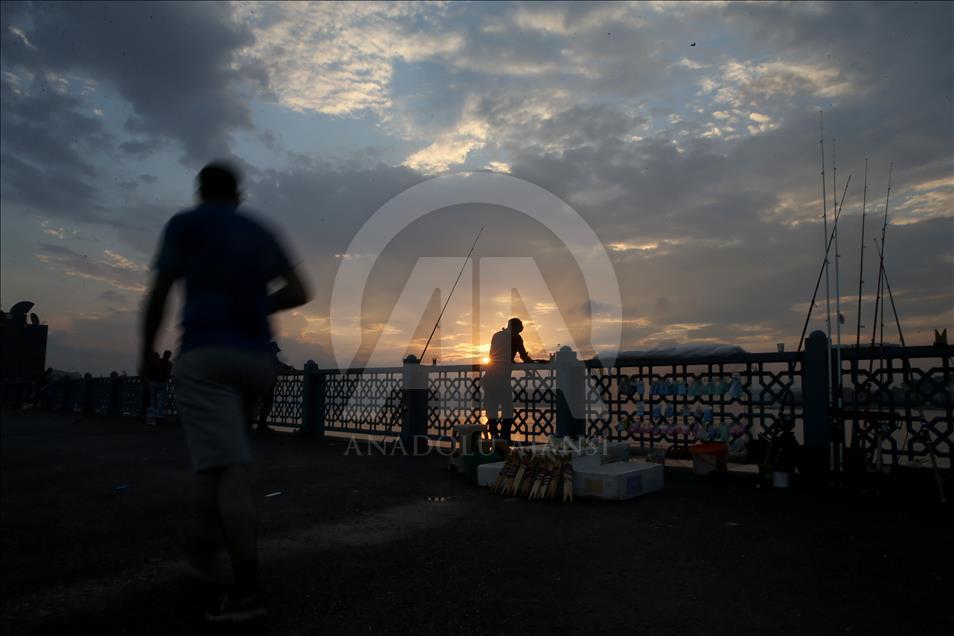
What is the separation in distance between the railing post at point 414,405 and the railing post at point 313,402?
388 cm

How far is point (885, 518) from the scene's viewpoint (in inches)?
224

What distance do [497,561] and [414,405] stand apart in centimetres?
829

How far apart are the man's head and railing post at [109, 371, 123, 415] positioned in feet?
80.9

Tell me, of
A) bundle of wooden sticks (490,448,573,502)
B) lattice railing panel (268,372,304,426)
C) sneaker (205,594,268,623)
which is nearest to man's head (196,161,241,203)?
sneaker (205,594,268,623)

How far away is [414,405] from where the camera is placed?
12.4m

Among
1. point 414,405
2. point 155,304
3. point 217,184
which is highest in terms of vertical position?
point 217,184

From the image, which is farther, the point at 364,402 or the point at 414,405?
the point at 364,402

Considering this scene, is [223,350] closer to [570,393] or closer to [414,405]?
[570,393]

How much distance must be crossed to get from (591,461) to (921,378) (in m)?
Result: 3.96

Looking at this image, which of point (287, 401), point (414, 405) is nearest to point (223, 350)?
point (414, 405)

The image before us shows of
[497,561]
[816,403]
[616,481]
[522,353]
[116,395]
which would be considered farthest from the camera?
[116,395]

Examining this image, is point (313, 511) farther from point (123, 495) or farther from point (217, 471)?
point (217, 471)

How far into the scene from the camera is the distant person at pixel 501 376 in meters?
10.5

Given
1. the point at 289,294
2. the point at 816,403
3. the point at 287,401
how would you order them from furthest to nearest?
the point at 287,401 → the point at 816,403 → the point at 289,294
